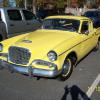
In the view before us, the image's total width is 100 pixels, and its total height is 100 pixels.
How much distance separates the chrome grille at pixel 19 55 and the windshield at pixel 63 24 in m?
2.03

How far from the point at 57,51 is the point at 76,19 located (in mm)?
2223

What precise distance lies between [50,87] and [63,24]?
2.51m

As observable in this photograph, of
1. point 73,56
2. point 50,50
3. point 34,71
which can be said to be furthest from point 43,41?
point 34,71

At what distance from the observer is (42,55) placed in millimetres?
5695

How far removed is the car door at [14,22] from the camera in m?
10.3

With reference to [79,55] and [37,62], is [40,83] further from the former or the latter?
[79,55]

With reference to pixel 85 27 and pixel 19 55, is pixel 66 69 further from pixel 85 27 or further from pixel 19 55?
pixel 85 27

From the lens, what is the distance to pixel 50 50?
18.7ft

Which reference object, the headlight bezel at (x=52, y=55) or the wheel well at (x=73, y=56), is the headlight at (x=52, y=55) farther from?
the wheel well at (x=73, y=56)

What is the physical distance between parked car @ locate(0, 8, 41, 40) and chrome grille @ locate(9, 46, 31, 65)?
4.05m

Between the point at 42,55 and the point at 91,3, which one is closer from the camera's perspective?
the point at 42,55

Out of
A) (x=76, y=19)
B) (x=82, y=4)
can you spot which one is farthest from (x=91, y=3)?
(x=76, y=19)

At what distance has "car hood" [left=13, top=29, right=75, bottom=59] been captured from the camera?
19.0 ft

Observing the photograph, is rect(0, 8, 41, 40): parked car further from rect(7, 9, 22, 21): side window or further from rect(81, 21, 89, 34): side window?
rect(81, 21, 89, 34): side window
